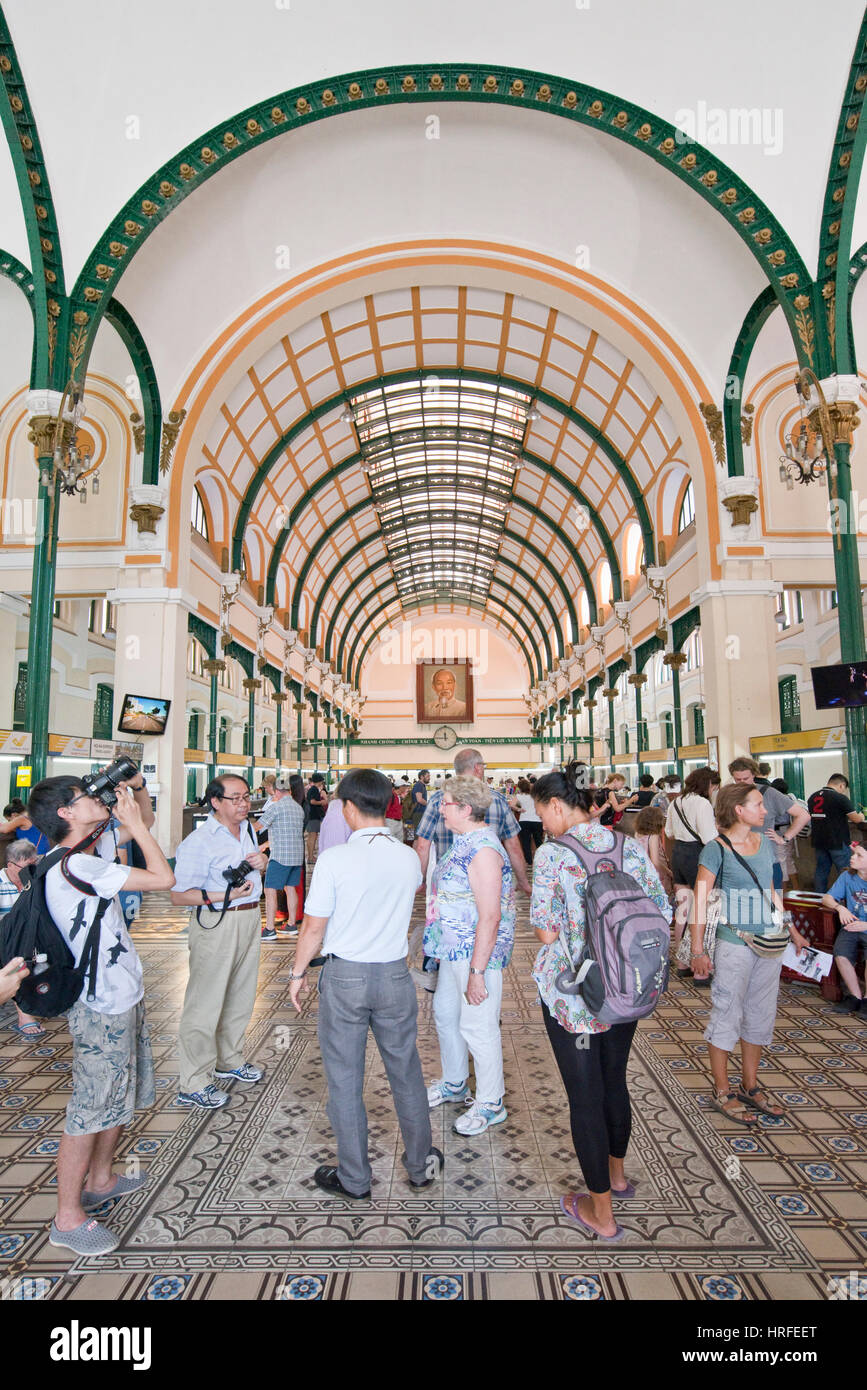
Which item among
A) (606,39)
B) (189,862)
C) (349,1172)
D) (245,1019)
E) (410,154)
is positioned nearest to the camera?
(349,1172)

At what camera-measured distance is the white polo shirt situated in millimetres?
2568

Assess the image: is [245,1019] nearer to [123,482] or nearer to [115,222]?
[115,222]

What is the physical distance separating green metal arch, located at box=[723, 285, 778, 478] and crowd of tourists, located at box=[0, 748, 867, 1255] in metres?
9.45

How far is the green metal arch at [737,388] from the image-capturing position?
425 inches

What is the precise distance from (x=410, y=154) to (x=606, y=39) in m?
3.09

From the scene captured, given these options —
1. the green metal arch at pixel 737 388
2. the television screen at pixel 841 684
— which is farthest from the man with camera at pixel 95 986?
the green metal arch at pixel 737 388

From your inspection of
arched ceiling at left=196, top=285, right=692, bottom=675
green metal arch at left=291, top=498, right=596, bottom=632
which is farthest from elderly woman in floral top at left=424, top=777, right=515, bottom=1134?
green metal arch at left=291, top=498, right=596, bottom=632

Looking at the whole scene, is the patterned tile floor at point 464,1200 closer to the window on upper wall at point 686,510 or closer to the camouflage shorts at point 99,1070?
the camouflage shorts at point 99,1070

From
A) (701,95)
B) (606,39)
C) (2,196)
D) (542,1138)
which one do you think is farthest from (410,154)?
(542,1138)

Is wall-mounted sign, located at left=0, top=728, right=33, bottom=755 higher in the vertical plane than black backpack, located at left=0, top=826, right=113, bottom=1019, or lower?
higher

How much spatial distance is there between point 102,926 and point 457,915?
4.61 ft

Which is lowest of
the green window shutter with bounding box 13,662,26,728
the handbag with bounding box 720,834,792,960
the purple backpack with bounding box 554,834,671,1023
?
the handbag with bounding box 720,834,792,960

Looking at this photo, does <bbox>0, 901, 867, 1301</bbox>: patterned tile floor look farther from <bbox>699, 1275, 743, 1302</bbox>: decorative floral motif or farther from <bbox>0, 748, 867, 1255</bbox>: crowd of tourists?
<bbox>0, 748, 867, 1255</bbox>: crowd of tourists

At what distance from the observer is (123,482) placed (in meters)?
11.9
